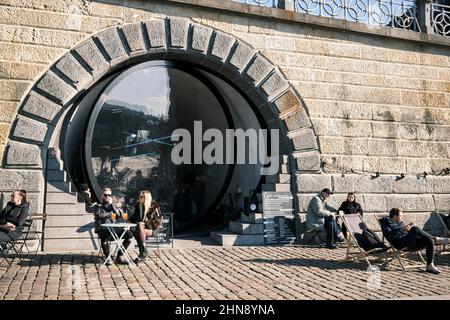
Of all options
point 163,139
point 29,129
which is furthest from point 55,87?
point 163,139

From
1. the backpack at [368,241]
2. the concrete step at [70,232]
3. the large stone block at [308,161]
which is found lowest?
the backpack at [368,241]

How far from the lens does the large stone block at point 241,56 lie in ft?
32.1

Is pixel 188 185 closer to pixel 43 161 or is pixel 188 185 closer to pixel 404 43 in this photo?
pixel 43 161

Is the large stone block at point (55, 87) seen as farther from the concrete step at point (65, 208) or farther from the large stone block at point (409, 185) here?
the large stone block at point (409, 185)

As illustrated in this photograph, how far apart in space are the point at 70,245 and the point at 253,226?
3.61m

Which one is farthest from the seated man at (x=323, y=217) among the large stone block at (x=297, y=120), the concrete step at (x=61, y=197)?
the concrete step at (x=61, y=197)

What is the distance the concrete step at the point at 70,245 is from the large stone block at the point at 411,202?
640 centimetres

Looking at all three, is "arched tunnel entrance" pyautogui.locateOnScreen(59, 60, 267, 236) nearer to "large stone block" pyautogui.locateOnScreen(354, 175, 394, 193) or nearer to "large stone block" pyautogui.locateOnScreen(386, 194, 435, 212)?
"large stone block" pyautogui.locateOnScreen(354, 175, 394, 193)

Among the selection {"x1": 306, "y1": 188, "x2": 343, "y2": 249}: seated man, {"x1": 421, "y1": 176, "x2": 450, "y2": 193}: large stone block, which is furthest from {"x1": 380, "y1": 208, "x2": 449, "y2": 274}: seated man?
{"x1": 421, "y1": 176, "x2": 450, "y2": 193}: large stone block

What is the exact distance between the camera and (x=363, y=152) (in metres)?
10.4

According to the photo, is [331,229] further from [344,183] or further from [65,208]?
[65,208]

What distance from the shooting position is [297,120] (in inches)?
394

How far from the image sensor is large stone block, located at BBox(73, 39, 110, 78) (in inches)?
347

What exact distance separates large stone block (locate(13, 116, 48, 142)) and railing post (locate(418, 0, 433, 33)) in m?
9.16
